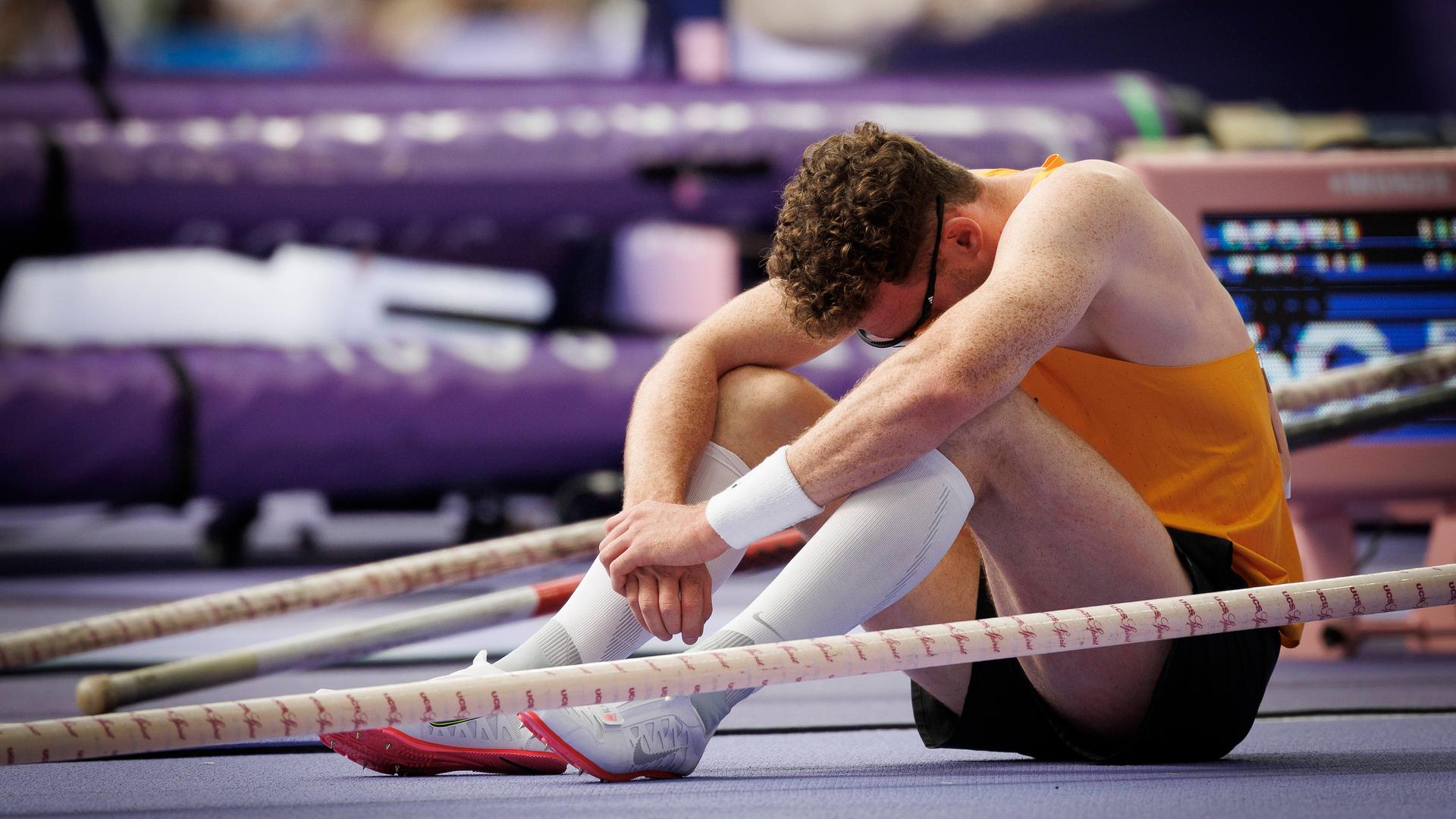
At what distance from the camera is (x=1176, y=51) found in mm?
6461

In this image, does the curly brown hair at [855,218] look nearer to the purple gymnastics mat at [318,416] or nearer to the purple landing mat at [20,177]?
the purple gymnastics mat at [318,416]

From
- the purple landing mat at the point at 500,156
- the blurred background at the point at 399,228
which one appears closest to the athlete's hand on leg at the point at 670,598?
the blurred background at the point at 399,228

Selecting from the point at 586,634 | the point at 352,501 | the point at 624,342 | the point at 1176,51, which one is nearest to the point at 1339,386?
the point at 586,634


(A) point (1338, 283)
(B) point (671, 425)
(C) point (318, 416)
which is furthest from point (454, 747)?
(C) point (318, 416)

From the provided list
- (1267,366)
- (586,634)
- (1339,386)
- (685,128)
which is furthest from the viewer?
(685,128)

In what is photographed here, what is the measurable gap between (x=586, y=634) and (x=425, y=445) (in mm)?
2629

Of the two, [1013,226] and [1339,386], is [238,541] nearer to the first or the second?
[1339,386]

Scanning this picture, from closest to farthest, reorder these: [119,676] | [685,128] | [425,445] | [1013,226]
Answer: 1. [1013,226]
2. [119,676]
3. [425,445]
4. [685,128]

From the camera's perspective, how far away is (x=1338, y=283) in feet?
8.63

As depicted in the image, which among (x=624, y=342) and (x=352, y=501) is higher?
(x=624, y=342)

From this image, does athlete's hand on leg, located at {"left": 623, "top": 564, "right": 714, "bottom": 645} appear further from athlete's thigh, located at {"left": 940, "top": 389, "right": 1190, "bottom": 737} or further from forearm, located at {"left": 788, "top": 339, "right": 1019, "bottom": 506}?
athlete's thigh, located at {"left": 940, "top": 389, "right": 1190, "bottom": 737}

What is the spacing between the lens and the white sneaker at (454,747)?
1424mm

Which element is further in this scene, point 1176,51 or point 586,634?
point 1176,51

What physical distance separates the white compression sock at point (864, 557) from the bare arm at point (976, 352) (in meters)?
0.02
